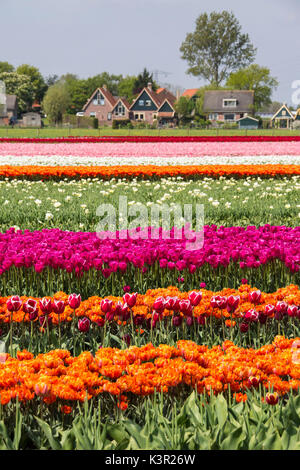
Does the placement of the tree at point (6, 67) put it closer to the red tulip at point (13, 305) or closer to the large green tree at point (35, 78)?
the large green tree at point (35, 78)

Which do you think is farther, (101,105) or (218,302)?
(101,105)

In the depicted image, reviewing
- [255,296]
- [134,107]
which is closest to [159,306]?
[255,296]

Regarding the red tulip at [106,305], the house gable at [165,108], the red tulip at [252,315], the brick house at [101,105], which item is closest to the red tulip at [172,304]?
the red tulip at [106,305]

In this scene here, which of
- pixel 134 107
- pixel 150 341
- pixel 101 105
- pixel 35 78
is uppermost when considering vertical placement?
pixel 35 78

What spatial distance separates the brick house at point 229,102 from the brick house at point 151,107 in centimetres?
624

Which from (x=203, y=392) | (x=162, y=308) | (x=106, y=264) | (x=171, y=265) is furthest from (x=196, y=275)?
(x=203, y=392)

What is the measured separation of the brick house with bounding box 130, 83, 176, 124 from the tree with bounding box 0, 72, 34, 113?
1925cm

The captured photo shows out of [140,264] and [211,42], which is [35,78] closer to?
[211,42]

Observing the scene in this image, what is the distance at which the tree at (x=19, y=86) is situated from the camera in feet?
309

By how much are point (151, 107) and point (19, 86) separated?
23.7 m

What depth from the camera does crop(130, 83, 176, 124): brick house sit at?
293 ft

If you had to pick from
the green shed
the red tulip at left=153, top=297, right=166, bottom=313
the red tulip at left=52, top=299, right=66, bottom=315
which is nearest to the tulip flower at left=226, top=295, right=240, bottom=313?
the red tulip at left=153, top=297, right=166, bottom=313

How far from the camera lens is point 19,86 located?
9494cm
